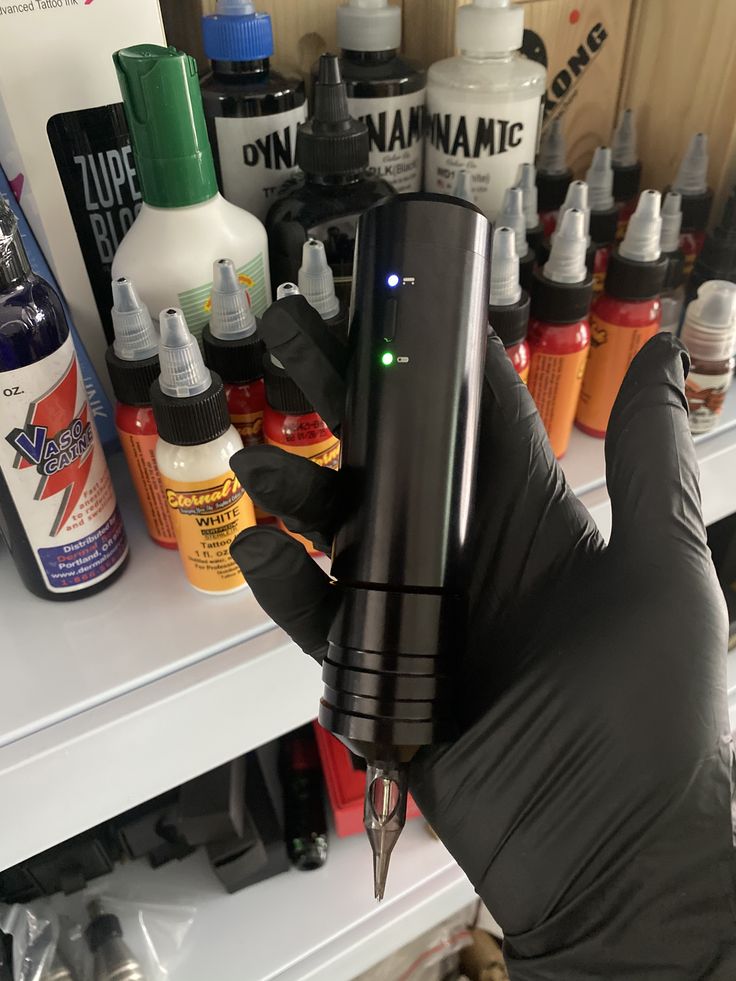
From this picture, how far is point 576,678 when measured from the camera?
0.38 metres

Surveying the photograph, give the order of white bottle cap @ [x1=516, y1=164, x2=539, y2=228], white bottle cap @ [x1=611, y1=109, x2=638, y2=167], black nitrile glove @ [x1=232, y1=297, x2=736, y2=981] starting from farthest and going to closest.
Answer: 1. white bottle cap @ [x1=611, y1=109, x2=638, y2=167]
2. white bottle cap @ [x1=516, y1=164, x2=539, y2=228]
3. black nitrile glove @ [x1=232, y1=297, x2=736, y2=981]

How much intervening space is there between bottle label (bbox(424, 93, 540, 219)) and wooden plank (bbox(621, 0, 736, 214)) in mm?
177

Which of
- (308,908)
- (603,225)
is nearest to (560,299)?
(603,225)

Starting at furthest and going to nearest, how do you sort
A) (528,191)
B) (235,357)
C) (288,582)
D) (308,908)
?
(308,908), (528,191), (235,357), (288,582)

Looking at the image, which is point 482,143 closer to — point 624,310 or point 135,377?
point 624,310

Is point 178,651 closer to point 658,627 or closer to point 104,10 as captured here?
point 658,627

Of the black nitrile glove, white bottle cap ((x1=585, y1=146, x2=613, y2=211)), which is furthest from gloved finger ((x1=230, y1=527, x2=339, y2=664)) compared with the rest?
white bottle cap ((x1=585, y1=146, x2=613, y2=211))

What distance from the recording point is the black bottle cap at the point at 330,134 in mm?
466

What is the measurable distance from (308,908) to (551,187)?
2.16 ft

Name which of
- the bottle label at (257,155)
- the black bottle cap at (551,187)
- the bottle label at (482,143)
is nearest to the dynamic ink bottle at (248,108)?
the bottle label at (257,155)

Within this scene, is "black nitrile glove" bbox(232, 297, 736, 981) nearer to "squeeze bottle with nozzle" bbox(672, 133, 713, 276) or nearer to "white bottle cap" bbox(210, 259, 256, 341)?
"white bottle cap" bbox(210, 259, 256, 341)

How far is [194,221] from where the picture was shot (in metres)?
0.46

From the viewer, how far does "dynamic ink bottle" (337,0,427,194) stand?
0.54 metres

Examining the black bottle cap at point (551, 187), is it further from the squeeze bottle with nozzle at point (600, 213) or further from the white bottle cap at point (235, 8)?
the white bottle cap at point (235, 8)
